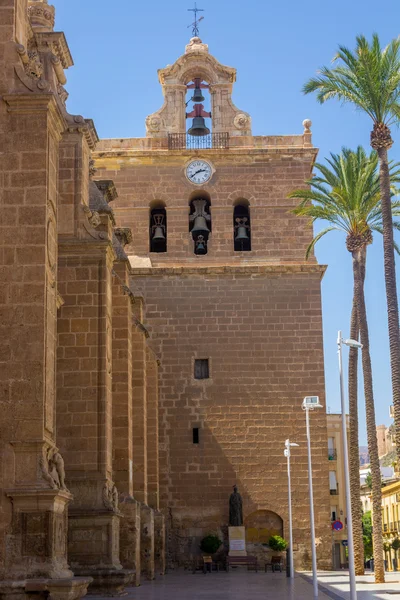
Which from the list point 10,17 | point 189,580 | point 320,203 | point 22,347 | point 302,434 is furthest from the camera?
point 302,434

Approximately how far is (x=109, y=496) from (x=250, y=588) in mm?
4746

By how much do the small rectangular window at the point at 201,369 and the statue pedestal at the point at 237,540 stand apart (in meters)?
4.79

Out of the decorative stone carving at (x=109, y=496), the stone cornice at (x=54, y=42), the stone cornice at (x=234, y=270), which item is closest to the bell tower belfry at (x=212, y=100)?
the stone cornice at (x=234, y=270)

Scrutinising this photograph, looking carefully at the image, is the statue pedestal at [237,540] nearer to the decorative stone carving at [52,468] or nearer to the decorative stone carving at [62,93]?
the decorative stone carving at [62,93]

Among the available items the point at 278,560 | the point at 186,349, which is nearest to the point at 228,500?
the point at 278,560

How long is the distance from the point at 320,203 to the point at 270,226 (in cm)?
416

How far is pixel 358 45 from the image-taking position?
24.8m

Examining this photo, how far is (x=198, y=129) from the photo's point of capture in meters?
32.8

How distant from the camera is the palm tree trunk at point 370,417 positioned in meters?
25.2

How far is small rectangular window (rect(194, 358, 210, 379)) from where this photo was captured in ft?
104

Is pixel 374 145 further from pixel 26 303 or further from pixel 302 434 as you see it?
pixel 26 303

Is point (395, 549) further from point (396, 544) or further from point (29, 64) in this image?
point (29, 64)

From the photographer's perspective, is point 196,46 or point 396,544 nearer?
point 196,46

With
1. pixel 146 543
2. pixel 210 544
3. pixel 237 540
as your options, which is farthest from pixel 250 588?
pixel 210 544
